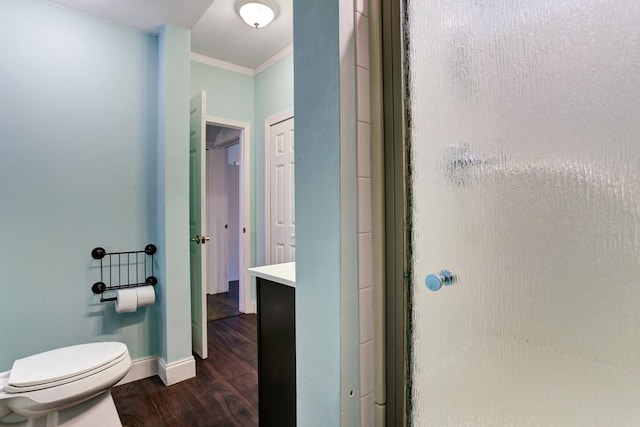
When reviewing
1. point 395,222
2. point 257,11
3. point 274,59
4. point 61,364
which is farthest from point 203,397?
point 274,59

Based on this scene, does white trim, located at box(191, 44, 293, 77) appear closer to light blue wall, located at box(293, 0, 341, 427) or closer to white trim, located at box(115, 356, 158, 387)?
light blue wall, located at box(293, 0, 341, 427)

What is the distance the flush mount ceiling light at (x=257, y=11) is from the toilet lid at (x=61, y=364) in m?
2.25

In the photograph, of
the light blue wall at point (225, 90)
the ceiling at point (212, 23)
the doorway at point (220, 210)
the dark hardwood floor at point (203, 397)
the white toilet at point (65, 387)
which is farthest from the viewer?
the doorway at point (220, 210)

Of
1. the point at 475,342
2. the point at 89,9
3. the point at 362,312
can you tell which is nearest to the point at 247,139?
the point at 89,9

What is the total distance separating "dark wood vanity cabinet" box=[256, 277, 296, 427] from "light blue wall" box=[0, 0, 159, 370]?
1327 millimetres

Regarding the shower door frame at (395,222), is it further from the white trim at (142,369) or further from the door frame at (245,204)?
the door frame at (245,204)

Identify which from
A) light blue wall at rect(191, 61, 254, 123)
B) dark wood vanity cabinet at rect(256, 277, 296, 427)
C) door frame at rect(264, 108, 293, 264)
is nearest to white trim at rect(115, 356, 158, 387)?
dark wood vanity cabinet at rect(256, 277, 296, 427)

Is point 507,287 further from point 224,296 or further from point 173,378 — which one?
point 224,296

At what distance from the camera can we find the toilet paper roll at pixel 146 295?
81.0 inches

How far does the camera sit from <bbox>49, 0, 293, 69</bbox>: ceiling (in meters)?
1.92

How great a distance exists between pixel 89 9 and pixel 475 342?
269 cm

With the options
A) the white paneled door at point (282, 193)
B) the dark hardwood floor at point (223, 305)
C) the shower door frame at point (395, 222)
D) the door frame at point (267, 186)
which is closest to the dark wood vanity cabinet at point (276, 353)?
the shower door frame at point (395, 222)

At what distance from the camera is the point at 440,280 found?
70cm

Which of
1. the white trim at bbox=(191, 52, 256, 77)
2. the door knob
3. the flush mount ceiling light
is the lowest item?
the door knob
